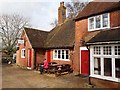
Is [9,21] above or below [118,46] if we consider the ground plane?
above

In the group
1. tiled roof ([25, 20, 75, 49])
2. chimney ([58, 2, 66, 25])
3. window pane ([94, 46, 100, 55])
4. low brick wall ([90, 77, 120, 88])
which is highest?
chimney ([58, 2, 66, 25])

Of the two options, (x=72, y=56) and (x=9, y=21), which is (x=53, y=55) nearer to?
(x=72, y=56)

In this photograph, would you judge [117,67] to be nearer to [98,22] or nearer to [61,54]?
[98,22]

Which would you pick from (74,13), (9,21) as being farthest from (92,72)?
(9,21)

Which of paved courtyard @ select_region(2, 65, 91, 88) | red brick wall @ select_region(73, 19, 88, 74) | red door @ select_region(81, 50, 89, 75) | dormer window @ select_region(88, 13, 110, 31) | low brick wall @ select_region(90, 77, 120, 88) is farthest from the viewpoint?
red brick wall @ select_region(73, 19, 88, 74)

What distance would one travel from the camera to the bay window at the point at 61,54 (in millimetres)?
21453

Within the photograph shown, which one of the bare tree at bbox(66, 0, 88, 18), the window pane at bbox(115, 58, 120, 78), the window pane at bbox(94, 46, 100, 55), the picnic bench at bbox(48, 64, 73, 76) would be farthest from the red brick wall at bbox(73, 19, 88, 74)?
the bare tree at bbox(66, 0, 88, 18)

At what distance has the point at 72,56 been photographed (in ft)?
65.7

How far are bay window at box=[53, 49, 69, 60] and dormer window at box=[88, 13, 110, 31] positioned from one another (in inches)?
226

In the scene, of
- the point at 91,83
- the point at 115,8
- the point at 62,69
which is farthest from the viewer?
the point at 62,69

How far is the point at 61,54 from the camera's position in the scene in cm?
2236

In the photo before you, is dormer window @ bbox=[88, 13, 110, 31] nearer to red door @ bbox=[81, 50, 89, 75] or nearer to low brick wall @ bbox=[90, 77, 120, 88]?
red door @ bbox=[81, 50, 89, 75]

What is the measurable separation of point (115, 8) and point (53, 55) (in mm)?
12228

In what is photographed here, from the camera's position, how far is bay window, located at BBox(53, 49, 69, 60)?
70.4ft
